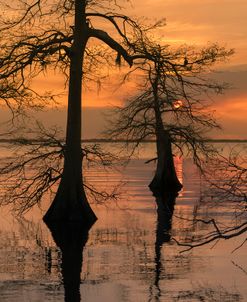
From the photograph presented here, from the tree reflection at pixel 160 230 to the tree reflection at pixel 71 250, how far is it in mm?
1770

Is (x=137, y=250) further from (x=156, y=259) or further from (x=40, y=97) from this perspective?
(x=40, y=97)

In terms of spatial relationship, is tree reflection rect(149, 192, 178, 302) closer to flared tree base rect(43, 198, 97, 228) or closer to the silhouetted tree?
the silhouetted tree

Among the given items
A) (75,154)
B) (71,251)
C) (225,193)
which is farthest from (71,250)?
(75,154)

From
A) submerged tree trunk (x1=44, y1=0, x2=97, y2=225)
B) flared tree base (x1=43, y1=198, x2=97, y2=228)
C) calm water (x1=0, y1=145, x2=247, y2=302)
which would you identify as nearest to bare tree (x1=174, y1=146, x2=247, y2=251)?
calm water (x1=0, y1=145, x2=247, y2=302)

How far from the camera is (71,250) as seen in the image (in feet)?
79.9

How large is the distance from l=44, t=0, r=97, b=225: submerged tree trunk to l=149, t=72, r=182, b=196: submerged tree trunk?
71.8ft

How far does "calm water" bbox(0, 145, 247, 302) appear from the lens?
1670cm

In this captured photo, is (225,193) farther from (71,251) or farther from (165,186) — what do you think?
(165,186)

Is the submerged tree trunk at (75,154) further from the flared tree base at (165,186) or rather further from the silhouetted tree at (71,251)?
the flared tree base at (165,186)

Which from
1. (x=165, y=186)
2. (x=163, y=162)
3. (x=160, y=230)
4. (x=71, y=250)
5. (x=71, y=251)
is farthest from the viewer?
(x=165, y=186)

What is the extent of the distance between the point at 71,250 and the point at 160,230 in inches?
259

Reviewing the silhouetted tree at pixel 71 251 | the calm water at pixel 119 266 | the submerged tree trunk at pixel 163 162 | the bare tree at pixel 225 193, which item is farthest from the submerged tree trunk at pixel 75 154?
the submerged tree trunk at pixel 163 162

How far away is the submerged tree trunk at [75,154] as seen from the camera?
3186 centimetres

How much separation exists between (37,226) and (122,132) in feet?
74.2
